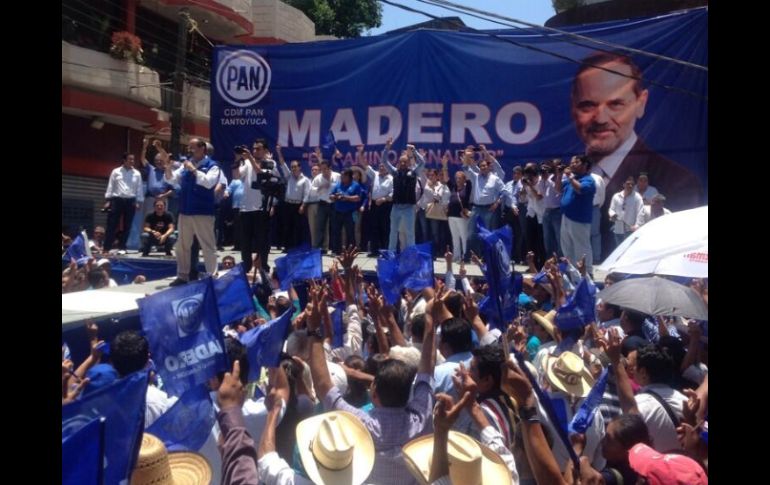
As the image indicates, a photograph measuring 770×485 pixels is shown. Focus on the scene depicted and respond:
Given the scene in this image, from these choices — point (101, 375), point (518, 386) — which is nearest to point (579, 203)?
point (101, 375)

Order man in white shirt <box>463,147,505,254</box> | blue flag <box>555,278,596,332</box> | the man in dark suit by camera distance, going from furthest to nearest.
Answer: the man in dark suit < man in white shirt <box>463,147,505,254</box> < blue flag <box>555,278,596,332</box>

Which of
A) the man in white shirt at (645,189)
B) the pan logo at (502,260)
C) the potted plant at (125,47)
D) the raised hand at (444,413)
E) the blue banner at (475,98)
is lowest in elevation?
the raised hand at (444,413)

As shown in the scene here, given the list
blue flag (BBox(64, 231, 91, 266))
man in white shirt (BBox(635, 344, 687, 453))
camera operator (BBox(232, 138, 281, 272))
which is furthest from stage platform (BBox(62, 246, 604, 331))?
man in white shirt (BBox(635, 344, 687, 453))

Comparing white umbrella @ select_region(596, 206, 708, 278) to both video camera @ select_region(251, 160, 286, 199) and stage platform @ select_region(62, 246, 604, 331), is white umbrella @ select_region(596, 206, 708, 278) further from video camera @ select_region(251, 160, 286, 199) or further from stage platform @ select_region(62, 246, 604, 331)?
video camera @ select_region(251, 160, 286, 199)

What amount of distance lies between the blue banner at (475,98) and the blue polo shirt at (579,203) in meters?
3.05

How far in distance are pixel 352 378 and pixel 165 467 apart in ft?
5.33

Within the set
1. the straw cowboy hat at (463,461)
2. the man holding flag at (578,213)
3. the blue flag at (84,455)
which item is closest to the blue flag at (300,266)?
the man holding flag at (578,213)

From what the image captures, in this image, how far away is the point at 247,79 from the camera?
1477 centimetres

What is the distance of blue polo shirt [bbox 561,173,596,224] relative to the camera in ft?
31.4

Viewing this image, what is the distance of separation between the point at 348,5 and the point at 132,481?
31611 mm

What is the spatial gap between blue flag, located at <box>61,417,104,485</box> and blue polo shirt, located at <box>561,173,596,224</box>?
26.4 feet

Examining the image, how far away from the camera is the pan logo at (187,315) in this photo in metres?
3.81

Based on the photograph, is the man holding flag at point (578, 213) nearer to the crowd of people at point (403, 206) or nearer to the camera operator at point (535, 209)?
the crowd of people at point (403, 206)
